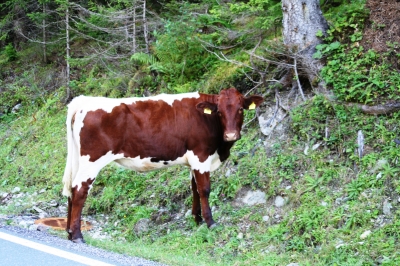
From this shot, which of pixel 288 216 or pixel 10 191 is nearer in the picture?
pixel 288 216

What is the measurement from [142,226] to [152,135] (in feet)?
6.61

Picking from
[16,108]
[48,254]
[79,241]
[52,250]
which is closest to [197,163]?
[79,241]

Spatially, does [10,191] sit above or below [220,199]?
below

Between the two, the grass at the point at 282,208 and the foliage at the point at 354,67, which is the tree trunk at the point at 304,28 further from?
the grass at the point at 282,208

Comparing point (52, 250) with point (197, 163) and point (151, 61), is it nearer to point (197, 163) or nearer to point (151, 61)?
point (197, 163)

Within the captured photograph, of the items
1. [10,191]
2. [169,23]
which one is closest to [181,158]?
[169,23]

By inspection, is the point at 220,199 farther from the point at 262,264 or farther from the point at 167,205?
the point at 262,264

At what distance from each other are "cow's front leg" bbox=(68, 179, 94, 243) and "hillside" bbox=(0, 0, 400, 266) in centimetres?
71

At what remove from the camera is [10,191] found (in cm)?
1338

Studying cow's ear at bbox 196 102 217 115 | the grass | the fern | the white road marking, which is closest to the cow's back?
cow's ear at bbox 196 102 217 115

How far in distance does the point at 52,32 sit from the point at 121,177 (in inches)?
398

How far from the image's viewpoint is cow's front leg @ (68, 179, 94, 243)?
772cm

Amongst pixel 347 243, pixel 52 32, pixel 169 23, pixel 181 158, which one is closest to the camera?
pixel 347 243

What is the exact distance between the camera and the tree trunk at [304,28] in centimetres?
1032
